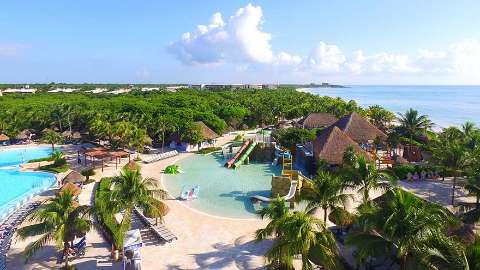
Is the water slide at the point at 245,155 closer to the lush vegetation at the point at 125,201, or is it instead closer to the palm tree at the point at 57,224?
the lush vegetation at the point at 125,201

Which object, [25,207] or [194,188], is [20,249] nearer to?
[25,207]

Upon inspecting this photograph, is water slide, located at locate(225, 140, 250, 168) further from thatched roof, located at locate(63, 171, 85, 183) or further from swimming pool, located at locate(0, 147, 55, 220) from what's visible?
swimming pool, located at locate(0, 147, 55, 220)

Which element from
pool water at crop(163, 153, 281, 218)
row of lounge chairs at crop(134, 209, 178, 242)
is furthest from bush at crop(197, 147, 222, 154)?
row of lounge chairs at crop(134, 209, 178, 242)

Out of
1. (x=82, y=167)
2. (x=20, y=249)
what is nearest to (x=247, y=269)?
(x=20, y=249)

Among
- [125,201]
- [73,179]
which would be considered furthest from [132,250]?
[73,179]

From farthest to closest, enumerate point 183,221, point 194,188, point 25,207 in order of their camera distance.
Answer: point 194,188 → point 25,207 → point 183,221

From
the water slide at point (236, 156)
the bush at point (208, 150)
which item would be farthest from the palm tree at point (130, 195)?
the bush at point (208, 150)

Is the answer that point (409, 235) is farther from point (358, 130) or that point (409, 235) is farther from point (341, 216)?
point (358, 130)
